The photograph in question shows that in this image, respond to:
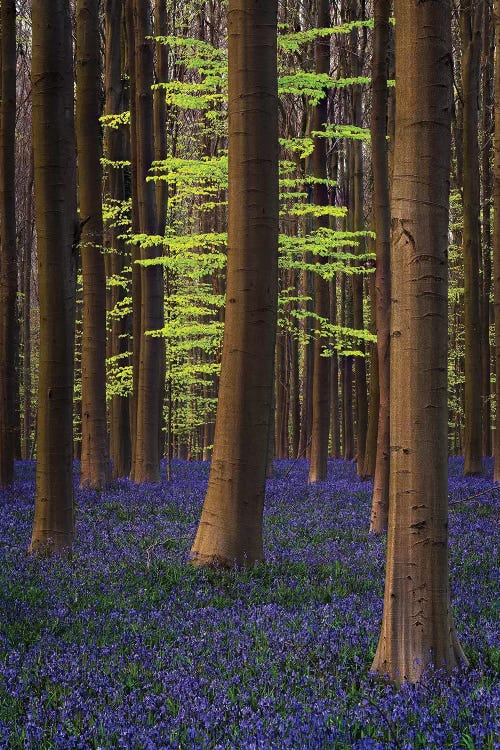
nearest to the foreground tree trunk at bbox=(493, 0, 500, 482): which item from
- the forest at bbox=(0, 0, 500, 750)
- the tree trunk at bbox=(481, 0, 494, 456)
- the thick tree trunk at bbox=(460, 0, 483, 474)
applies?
the forest at bbox=(0, 0, 500, 750)

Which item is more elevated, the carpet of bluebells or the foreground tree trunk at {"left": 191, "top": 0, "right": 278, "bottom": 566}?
the foreground tree trunk at {"left": 191, "top": 0, "right": 278, "bottom": 566}

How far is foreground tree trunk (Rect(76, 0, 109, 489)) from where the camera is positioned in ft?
48.0

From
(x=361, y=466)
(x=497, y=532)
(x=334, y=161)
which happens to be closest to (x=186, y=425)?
(x=334, y=161)

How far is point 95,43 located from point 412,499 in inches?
473

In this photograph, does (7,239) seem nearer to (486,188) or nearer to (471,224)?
(471,224)

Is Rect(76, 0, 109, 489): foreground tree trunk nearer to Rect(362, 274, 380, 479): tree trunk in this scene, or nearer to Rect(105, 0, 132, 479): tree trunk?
Rect(105, 0, 132, 479): tree trunk

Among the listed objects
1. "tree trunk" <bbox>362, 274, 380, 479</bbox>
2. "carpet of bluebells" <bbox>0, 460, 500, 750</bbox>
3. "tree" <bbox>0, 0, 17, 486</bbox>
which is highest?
"tree" <bbox>0, 0, 17, 486</bbox>

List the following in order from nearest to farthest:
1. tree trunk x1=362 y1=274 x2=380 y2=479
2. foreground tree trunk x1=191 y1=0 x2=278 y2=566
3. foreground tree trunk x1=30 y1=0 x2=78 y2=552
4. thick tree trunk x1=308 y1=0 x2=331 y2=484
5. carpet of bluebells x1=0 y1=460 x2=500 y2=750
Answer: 1. carpet of bluebells x1=0 y1=460 x2=500 y2=750
2. foreground tree trunk x1=191 y1=0 x2=278 y2=566
3. foreground tree trunk x1=30 y1=0 x2=78 y2=552
4. tree trunk x1=362 y1=274 x2=380 y2=479
5. thick tree trunk x1=308 y1=0 x2=331 y2=484

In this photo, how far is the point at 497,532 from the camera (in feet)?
36.5

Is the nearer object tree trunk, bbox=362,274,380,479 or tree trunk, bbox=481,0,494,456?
tree trunk, bbox=362,274,380,479

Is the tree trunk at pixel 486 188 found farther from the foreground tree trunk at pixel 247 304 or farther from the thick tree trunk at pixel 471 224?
the foreground tree trunk at pixel 247 304

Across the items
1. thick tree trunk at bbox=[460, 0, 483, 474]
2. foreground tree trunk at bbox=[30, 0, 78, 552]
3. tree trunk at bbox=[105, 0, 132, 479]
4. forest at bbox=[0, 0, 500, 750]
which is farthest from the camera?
tree trunk at bbox=[105, 0, 132, 479]

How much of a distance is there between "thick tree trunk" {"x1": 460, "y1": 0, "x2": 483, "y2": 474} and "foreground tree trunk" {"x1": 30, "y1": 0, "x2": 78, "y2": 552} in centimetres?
1180

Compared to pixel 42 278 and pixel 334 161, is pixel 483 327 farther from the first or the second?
pixel 42 278
